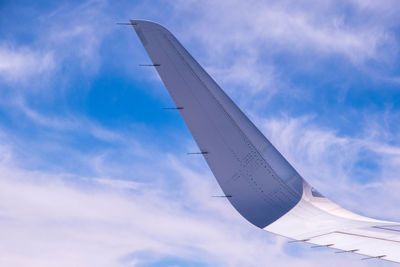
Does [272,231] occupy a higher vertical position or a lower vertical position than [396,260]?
higher

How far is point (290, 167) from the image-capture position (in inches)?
509

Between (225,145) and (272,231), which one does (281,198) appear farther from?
(225,145)

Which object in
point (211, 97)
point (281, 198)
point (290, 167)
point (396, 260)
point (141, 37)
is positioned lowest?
point (396, 260)

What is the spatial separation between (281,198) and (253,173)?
1.58 meters

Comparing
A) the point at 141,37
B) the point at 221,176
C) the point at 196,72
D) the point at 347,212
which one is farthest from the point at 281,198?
the point at 141,37

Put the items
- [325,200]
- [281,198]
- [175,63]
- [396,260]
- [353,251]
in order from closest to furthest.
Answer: [396,260]
[353,251]
[175,63]
[281,198]
[325,200]

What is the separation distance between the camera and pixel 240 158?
11945mm

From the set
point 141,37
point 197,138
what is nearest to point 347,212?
point 197,138

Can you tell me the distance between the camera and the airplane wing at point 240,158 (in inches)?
446

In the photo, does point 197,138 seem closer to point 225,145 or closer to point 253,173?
point 225,145

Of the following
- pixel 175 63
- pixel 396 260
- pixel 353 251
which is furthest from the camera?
pixel 175 63

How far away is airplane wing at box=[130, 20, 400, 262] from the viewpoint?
1133 cm

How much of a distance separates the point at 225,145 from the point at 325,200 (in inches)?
198

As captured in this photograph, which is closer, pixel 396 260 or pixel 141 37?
pixel 396 260
